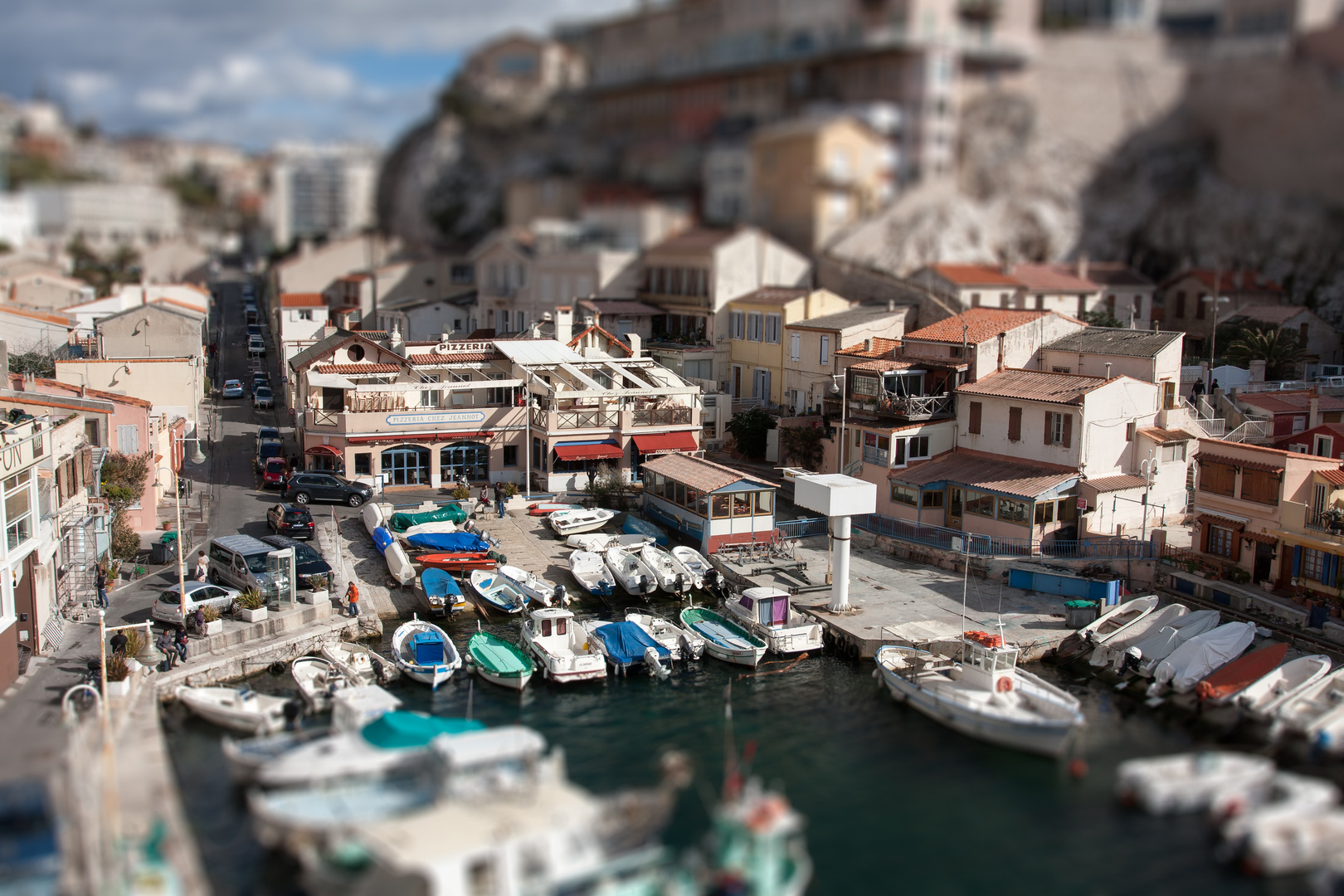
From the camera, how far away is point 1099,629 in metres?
29.7

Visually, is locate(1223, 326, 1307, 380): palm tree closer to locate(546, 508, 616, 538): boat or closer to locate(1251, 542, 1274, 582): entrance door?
locate(1251, 542, 1274, 582): entrance door

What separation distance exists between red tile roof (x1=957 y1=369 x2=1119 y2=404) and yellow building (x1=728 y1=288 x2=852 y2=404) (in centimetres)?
1169

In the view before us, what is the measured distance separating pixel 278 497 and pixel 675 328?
75.4ft

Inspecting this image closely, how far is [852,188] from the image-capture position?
71.2 meters

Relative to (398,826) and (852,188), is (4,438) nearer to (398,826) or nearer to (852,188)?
(398,826)

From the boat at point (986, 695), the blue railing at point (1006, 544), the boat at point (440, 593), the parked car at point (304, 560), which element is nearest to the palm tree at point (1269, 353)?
the blue railing at point (1006, 544)

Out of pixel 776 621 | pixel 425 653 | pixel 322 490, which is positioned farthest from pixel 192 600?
pixel 776 621

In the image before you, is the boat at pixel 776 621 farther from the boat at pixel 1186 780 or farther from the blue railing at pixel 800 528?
the boat at pixel 1186 780

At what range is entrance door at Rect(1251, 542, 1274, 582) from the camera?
31.1m

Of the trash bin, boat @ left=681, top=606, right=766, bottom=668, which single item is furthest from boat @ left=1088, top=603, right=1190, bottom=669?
boat @ left=681, top=606, right=766, bottom=668

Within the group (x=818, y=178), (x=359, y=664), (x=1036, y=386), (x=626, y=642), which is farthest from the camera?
(x=818, y=178)

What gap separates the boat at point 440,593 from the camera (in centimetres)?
3102

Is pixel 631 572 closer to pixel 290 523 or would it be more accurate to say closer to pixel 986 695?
pixel 290 523

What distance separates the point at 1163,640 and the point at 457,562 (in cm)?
1984
